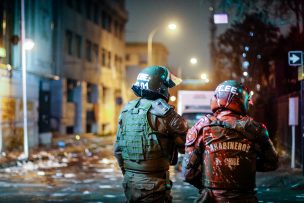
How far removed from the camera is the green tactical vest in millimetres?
4727

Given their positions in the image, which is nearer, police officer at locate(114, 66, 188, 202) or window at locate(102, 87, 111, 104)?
police officer at locate(114, 66, 188, 202)

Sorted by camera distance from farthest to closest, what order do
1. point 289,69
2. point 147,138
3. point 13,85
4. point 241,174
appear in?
point 289,69 < point 13,85 < point 147,138 < point 241,174

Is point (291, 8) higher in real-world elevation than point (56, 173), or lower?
higher

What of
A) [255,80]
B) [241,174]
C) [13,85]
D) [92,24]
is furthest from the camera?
[92,24]

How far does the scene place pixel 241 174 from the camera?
402 cm

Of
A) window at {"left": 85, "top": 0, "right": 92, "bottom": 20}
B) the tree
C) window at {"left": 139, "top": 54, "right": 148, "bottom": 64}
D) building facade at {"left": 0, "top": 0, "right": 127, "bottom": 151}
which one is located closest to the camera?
building facade at {"left": 0, "top": 0, "right": 127, "bottom": 151}

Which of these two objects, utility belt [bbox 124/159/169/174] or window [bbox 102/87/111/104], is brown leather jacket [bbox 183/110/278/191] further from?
window [bbox 102/87/111/104]

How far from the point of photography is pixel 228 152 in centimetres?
405

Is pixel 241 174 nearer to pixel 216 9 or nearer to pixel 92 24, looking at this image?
pixel 216 9

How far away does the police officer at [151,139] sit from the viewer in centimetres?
469

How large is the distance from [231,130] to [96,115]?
120 feet

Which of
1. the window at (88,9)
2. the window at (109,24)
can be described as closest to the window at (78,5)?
the window at (88,9)

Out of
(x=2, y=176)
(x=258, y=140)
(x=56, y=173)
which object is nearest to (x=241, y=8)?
(x=56, y=173)

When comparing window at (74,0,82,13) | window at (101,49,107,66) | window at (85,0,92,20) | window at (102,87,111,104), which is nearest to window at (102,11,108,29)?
window at (101,49,107,66)
